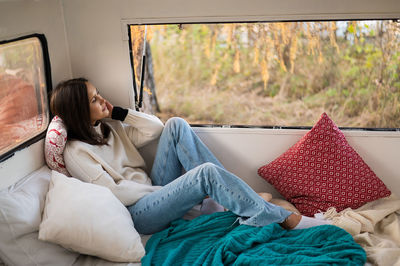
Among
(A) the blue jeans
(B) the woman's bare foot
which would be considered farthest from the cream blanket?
(A) the blue jeans

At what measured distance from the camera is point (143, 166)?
2561 millimetres

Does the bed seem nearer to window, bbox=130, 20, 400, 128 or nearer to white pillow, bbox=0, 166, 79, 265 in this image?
white pillow, bbox=0, 166, 79, 265

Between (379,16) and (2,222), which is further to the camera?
(379,16)

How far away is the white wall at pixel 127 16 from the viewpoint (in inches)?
90.0

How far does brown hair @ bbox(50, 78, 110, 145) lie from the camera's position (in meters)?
2.24

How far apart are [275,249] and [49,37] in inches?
70.5

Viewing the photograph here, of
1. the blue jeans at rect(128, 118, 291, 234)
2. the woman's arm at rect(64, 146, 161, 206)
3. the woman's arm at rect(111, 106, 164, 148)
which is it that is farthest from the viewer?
the woman's arm at rect(111, 106, 164, 148)

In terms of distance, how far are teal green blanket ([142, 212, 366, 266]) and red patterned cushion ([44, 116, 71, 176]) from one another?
0.68 m

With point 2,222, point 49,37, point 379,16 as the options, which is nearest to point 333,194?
point 379,16

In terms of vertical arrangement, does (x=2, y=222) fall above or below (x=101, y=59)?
below

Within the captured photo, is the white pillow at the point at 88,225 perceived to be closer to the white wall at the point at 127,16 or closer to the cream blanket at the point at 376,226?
the white wall at the point at 127,16

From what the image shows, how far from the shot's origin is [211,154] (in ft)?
8.14

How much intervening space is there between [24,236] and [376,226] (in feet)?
6.06

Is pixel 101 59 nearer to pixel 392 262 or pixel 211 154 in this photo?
pixel 211 154
